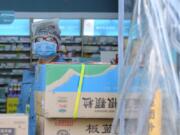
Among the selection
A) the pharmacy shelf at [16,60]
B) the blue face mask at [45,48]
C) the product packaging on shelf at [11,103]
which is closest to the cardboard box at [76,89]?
the blue face mask at [45,48]

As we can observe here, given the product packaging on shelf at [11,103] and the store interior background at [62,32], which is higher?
the store interior background at [62,32]

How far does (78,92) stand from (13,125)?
1.21 feet

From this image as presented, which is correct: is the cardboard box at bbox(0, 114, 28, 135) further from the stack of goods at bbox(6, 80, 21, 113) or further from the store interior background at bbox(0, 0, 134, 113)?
the store interior background at bbox(0, 0, 134, 113)

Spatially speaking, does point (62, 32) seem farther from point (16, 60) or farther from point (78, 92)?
point (78, 92)

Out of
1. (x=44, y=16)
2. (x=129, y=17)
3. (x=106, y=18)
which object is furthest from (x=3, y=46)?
(x=129, y=17)

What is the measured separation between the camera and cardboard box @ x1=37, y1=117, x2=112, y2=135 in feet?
8.38

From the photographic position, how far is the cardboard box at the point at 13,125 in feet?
8.36

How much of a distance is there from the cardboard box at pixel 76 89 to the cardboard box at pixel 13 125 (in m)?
0.13

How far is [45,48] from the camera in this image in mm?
3307

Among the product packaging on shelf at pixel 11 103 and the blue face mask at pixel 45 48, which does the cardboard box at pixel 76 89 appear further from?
the product packaging on shelf at pixel 11 103

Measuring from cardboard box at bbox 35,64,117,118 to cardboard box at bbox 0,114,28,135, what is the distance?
0.13m

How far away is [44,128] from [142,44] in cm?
95

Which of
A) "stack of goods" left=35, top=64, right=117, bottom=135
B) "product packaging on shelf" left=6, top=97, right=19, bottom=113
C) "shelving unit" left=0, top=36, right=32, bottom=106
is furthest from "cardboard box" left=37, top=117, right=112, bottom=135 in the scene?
"shelving unit" left=0, top=36, right=32, bottom=106

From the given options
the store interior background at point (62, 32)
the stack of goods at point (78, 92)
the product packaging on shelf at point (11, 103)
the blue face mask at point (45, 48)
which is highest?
the store interior background at point (62, 32)
